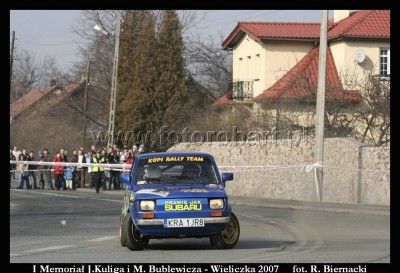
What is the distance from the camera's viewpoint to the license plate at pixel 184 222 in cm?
1463

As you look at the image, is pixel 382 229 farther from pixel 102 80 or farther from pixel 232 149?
pixel 102 80

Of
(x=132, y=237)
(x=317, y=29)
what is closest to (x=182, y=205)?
(x=132, y=237)

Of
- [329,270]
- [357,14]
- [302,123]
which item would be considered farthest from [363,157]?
[357,14]

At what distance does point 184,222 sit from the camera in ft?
48.0

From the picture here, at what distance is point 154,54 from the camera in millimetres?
60125

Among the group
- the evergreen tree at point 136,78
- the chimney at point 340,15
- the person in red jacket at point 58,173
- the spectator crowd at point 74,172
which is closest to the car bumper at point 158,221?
the spectator crowd at point 74,172

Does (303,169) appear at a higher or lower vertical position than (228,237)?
higher

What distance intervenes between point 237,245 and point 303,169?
17.4 meters

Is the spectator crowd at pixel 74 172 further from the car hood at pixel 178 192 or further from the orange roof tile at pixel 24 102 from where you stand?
the orange roof tile at pixel 24 102

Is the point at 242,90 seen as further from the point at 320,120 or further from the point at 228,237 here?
the point at 228,237

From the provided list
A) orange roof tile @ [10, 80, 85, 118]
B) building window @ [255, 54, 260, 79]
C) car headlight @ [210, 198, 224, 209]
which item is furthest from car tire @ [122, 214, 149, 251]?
orange roof tile @ [10, 80, 85, 118]

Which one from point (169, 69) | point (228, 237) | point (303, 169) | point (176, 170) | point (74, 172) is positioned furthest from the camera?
point (169, 69)

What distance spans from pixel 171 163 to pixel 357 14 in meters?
37.8

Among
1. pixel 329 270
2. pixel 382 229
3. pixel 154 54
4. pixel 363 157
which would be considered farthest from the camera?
pixel 154 54
